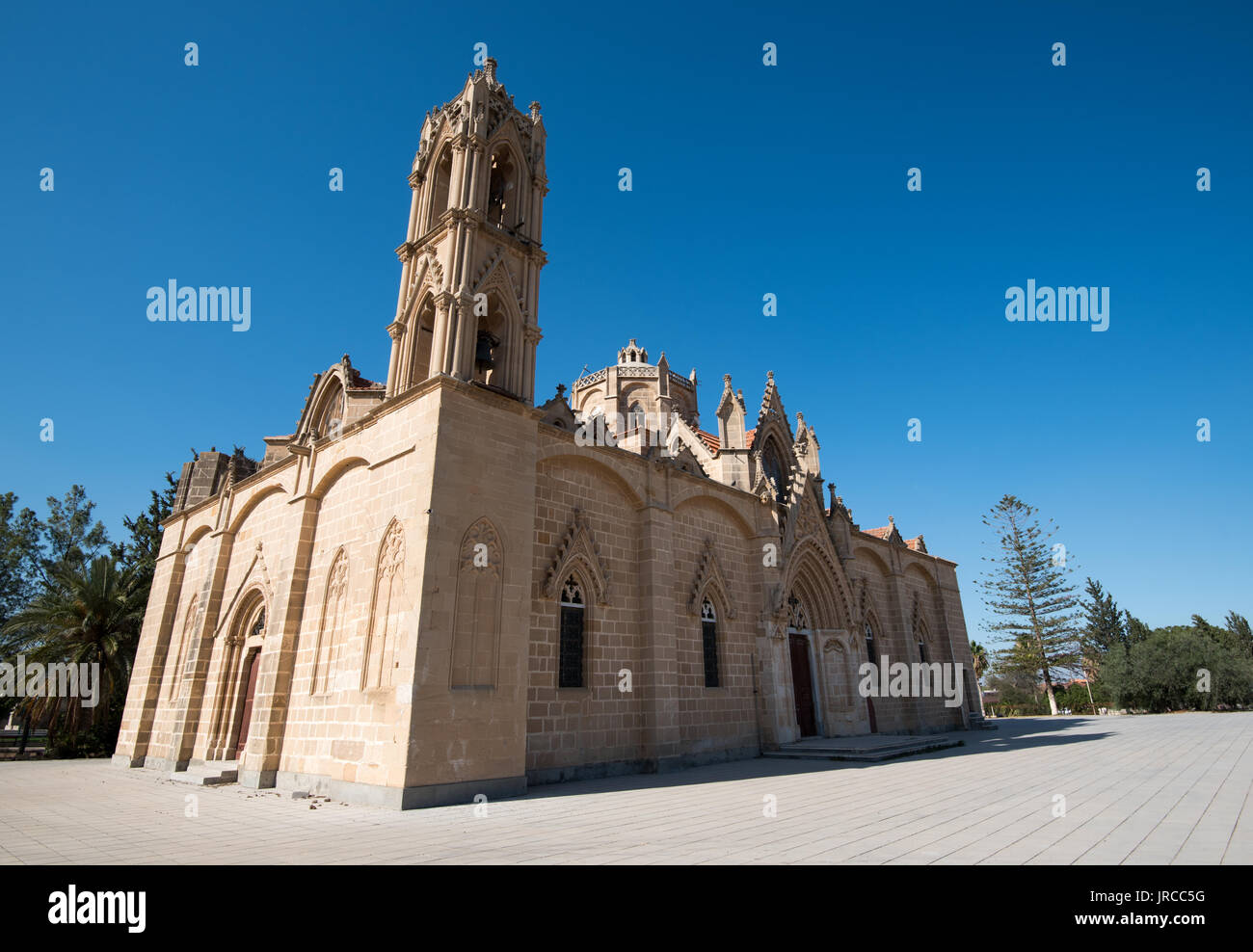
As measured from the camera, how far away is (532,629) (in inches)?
499

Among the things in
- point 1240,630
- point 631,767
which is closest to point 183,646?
point 631,767

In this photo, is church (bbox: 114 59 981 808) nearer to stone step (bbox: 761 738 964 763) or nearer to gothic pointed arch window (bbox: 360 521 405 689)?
gothic pointed arch window (bbox: 360 521 405 689)

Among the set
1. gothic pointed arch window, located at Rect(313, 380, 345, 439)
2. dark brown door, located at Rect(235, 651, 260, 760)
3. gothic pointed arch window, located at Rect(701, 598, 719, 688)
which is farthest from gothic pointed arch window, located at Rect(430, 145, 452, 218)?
dark brown door, located at Rect(235, 651, 260, 760)

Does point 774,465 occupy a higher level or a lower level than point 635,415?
lower

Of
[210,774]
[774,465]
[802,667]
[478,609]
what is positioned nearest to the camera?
[478,609]

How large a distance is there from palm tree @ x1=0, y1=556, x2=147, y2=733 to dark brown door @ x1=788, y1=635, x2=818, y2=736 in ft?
78.9

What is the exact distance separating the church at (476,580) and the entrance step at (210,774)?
0.22 m

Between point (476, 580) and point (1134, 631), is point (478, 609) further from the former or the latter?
point (1134, 631)

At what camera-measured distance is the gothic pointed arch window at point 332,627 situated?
486 inches

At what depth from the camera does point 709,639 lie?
56.2 ft

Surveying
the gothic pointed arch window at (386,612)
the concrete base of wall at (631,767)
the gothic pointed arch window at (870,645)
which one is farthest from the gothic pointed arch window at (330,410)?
the gothic pointed arch window at (870,645)

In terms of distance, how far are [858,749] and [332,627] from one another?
12.8m

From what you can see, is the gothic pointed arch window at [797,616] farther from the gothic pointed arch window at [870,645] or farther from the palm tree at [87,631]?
the palm tree at [87,631]
